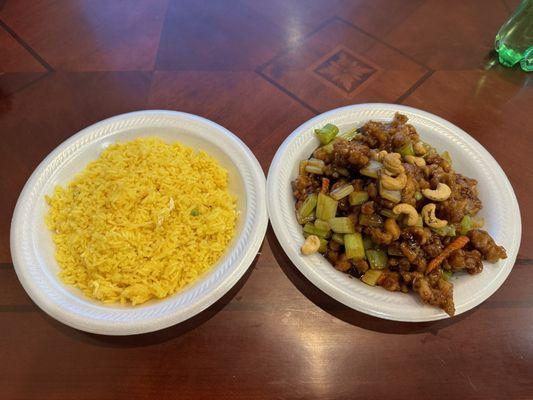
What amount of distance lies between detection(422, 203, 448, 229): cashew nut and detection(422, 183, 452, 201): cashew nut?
0.03m

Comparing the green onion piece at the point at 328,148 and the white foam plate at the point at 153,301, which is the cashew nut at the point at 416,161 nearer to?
the green onion piece at the point at 328,148

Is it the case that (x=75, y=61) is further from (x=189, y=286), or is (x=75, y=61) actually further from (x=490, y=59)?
(x=490, y=59)

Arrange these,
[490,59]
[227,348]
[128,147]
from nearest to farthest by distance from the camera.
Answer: [227,348], [128,147], [490,59]

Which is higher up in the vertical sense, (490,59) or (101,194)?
(490,59)

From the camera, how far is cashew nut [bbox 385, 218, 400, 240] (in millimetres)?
1415

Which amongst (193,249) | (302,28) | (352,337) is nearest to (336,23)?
(302,28)

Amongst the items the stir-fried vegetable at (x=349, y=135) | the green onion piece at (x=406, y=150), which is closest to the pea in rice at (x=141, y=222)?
the stir-fried vegetable at (x=349, y=135)

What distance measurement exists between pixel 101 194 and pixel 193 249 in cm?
52

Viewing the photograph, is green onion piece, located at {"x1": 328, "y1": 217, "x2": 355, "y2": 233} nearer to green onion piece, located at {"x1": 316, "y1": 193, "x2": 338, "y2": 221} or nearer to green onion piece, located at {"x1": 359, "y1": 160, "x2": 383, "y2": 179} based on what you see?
green onion piece, located at {"x1": 316, "y1": 193, "x2": 338, "y2": 221}

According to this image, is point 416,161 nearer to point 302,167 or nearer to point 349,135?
point 349,135

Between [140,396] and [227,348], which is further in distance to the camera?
[227,348]

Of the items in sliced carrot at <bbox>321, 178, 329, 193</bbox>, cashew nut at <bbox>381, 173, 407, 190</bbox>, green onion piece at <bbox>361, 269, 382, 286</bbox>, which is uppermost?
cashew nut at <bbox>381, 173, 407, 190</bbox>

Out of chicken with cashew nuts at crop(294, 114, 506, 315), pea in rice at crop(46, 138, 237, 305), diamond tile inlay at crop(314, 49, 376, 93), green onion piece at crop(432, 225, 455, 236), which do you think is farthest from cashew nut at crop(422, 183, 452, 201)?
diamond tile inlay at crop(314, 49, 376, 93)

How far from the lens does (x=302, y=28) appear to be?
8.77 ft
